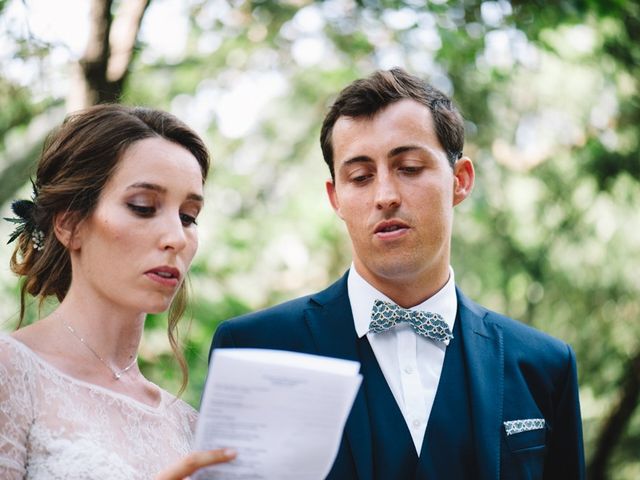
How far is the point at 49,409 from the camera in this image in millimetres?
2439

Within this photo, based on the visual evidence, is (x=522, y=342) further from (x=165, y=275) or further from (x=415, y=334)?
(x=165, y=275)

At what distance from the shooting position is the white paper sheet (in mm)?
1906

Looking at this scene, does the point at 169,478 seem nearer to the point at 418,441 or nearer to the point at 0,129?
the point at 418,441

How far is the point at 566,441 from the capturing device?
3.17 m

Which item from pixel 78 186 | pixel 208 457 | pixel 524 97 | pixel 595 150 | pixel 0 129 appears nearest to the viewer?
pixel 208 457

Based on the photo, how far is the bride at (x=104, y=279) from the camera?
246cm

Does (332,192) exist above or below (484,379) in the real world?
above

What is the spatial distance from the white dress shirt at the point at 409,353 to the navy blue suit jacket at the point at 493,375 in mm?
52

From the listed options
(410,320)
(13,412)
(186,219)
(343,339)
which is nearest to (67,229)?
(186,219)

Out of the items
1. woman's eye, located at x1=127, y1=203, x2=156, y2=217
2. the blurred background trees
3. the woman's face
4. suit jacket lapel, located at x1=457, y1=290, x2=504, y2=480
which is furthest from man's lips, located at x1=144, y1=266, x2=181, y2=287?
the blurred background trees

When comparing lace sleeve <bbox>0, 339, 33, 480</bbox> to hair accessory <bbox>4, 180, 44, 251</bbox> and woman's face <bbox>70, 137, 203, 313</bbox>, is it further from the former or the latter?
hair accessory <bbox>4, 180, 44, 251</bbox>

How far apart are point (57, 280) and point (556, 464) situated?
209 cm

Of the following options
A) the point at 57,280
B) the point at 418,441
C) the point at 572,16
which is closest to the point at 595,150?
the point at 572,16

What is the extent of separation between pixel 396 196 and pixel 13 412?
1.55m
